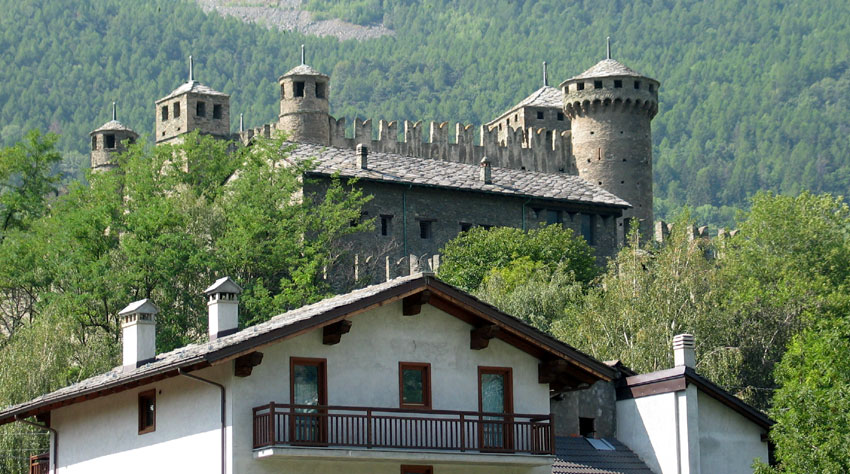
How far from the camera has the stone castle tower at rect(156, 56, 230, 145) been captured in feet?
284

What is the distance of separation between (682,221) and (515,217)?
1132 centimetres

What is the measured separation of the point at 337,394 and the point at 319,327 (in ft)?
4.13

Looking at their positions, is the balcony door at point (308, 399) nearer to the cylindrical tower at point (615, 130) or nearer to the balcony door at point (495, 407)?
the balcony door at point (495, 407)

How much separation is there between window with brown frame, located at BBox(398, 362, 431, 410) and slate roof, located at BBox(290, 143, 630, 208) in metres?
37.6

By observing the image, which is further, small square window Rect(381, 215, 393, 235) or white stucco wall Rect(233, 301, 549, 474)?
small square window Rect(381, 215, 393, 235)

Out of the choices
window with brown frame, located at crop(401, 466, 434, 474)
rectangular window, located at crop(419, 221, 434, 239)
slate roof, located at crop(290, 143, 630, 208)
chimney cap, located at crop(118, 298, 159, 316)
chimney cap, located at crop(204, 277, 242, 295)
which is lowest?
window with brown frame, located at crop(401, 466, 434, 474)

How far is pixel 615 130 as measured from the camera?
9088cm

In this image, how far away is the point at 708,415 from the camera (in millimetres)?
35594

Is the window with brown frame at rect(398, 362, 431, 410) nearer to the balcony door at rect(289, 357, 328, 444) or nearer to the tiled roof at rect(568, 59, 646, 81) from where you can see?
the balcony door at rect(289, 357, 328, 444)

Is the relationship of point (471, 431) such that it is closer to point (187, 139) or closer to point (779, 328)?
point (779, 328)

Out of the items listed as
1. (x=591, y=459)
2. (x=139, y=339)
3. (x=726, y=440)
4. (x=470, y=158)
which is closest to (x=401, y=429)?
(x=139, y=339)

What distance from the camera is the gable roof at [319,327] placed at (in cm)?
2811

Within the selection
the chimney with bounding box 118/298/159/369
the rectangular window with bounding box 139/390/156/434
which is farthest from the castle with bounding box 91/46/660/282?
the rectangular window with bounding box 139/390/156/434

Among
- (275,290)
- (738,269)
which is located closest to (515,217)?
(738,269)
